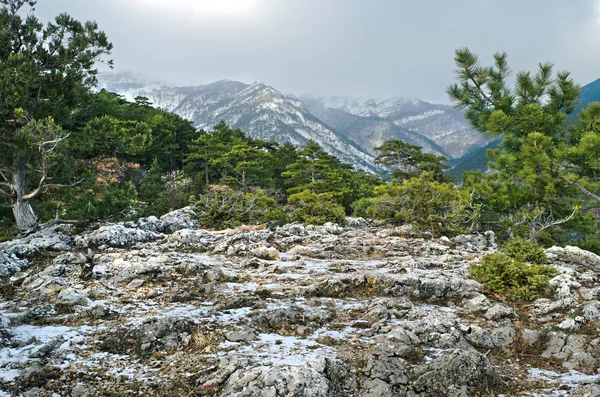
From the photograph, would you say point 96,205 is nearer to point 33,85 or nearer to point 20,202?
point 20,202

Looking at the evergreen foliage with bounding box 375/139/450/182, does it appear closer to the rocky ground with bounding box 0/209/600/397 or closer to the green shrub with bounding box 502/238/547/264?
the green shrub with bounding box 502/238/547/264

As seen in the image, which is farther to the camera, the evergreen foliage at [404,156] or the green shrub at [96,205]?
the evergreen foliage at [404,156]

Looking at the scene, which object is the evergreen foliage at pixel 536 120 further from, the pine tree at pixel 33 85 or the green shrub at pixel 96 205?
the green shrub at pixel 96 205

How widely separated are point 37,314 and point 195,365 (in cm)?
341

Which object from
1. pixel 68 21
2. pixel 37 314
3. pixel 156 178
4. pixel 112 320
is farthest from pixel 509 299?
pixel 156 178

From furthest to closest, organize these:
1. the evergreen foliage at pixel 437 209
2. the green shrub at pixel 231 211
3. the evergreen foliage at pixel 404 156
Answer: the evergreen foliage at pixel 404 156 → the green shrub at pixel 231 211 → the evergreen foliage at pixel 437 209

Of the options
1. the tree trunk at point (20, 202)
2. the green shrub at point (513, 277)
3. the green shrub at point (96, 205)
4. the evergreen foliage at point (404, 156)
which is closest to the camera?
the green shrub at point (513, 277)

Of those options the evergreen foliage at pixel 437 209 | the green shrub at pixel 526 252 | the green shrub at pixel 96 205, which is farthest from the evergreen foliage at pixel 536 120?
the green shrub at pixel 96 205

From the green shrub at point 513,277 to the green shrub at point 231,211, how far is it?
484 inches

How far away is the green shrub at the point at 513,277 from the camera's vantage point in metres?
6.91

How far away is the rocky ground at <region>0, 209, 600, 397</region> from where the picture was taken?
11.7 ft

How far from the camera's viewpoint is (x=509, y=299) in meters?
6.92

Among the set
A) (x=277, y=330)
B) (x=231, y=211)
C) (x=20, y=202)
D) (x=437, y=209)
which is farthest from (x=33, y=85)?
(x=437, y=209)

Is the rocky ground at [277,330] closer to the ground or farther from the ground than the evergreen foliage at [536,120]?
closer to the ground
